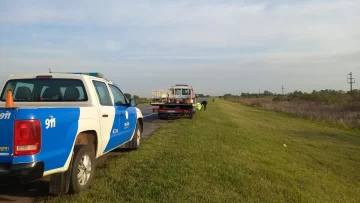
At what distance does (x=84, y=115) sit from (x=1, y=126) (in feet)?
4.84

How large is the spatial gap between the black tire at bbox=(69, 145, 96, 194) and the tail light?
960 mm

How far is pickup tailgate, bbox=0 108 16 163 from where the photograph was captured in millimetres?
3995

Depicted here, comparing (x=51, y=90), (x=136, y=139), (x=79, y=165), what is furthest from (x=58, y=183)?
(x=136, y=139)

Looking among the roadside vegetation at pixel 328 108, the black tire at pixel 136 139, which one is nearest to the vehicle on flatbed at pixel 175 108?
the black tire at pixel 136 139

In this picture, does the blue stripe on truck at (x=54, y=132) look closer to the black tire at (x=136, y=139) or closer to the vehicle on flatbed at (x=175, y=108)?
the black tire at (x=136, y=139)

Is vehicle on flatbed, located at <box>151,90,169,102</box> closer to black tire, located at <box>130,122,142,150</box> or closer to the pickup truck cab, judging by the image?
black tire, located at <box>130,122,142,150</box>

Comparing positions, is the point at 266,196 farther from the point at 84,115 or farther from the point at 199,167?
the point at 84,115

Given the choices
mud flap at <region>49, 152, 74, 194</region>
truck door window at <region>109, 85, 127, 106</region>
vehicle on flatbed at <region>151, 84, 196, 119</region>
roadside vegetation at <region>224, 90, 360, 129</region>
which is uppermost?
truck door window at <region>109, 85, 127, 106</region>

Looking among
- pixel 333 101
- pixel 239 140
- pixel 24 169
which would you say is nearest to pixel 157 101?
pixel 239 140

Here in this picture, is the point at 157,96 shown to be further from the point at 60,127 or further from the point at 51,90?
the point at 60,127

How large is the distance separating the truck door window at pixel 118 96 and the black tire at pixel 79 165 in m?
2.04

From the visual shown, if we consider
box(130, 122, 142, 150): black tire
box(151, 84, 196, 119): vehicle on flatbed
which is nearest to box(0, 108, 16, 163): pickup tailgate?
box(130, 122, 142, 150): black tire

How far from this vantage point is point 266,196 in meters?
6.11

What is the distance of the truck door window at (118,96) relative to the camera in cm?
755
